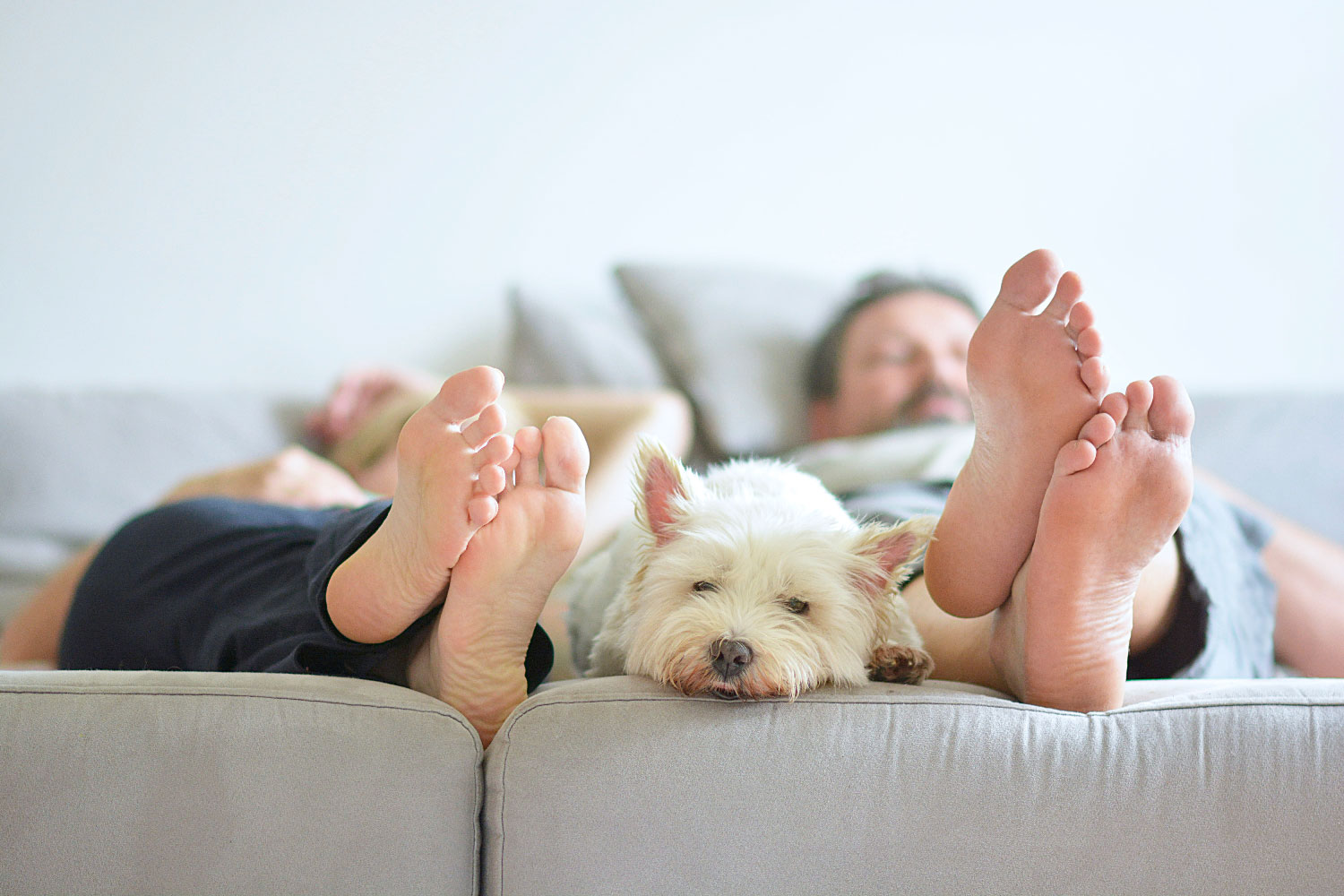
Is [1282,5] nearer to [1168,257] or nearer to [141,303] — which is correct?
[1168,257]

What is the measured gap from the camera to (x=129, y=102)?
2379mm

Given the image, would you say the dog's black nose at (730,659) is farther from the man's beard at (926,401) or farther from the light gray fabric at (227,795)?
the man's beard at (926,401)

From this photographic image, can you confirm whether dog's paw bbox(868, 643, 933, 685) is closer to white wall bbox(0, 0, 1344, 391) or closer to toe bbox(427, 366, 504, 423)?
toe bbox(427, 366, 504, 423)

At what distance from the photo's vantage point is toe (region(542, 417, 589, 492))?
863 millimetres

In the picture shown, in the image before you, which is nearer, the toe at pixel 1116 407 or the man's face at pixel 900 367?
the toe at pixel 1116 407

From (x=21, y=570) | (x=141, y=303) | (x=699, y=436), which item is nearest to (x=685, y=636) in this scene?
(x=699, y=436)

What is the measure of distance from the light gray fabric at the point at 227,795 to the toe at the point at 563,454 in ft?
0.77

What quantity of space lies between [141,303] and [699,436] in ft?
4.85

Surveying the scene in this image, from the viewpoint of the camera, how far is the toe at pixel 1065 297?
854 millimetres

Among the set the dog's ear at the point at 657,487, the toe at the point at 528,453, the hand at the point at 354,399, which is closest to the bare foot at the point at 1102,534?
the dog's ear at the point at 657,487

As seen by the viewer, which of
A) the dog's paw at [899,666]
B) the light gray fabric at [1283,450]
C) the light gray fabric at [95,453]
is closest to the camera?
the dog's paw at [899,666]

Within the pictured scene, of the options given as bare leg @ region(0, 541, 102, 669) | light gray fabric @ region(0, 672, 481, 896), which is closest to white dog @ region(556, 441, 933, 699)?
light gray fabric @ region(0, 672, 481, 896)

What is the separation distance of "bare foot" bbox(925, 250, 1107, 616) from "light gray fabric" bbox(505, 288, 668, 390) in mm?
1361

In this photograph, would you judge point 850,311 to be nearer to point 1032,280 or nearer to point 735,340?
point 735,340
